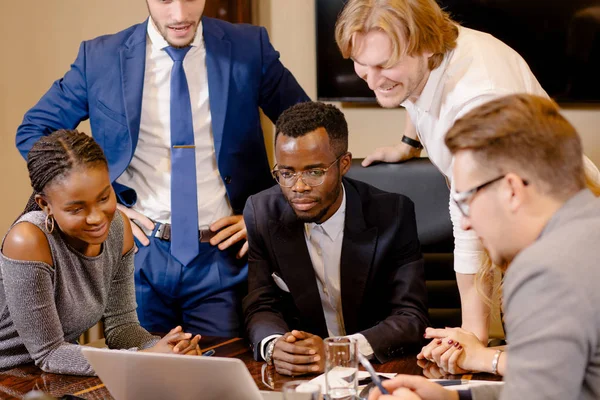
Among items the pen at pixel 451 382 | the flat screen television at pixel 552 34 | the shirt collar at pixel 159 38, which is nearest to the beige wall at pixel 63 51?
the flat screen television at pixel 552 34

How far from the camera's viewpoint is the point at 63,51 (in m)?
3.49

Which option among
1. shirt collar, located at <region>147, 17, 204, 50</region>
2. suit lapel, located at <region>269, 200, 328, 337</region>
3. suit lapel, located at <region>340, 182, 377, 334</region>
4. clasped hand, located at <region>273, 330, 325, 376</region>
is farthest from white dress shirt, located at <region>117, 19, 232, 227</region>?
clasped hand, located at <region>273, 330, 325, 376</region>

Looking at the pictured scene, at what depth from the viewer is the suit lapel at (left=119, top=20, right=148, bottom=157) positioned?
2.59 meters

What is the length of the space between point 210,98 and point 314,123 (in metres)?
0.48

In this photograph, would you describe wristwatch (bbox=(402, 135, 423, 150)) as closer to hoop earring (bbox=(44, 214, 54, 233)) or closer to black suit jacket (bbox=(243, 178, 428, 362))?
black suit jacket (bbox=(243, 178, 428, 362))

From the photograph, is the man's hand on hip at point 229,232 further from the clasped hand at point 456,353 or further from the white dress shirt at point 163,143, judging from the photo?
the clasped hand at point 456,353

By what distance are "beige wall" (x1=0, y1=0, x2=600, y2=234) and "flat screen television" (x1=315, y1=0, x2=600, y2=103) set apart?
500 mm

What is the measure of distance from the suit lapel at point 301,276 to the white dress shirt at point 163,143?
435mm

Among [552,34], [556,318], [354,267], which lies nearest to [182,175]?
[354,267]

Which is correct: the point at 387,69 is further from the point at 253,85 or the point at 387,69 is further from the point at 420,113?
the point at 253,85

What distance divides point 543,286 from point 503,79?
0.97 meters

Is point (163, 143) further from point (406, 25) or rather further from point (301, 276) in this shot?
point (406, 25)

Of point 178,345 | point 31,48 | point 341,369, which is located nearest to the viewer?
point 341,369

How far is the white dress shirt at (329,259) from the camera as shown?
2.35 metres
